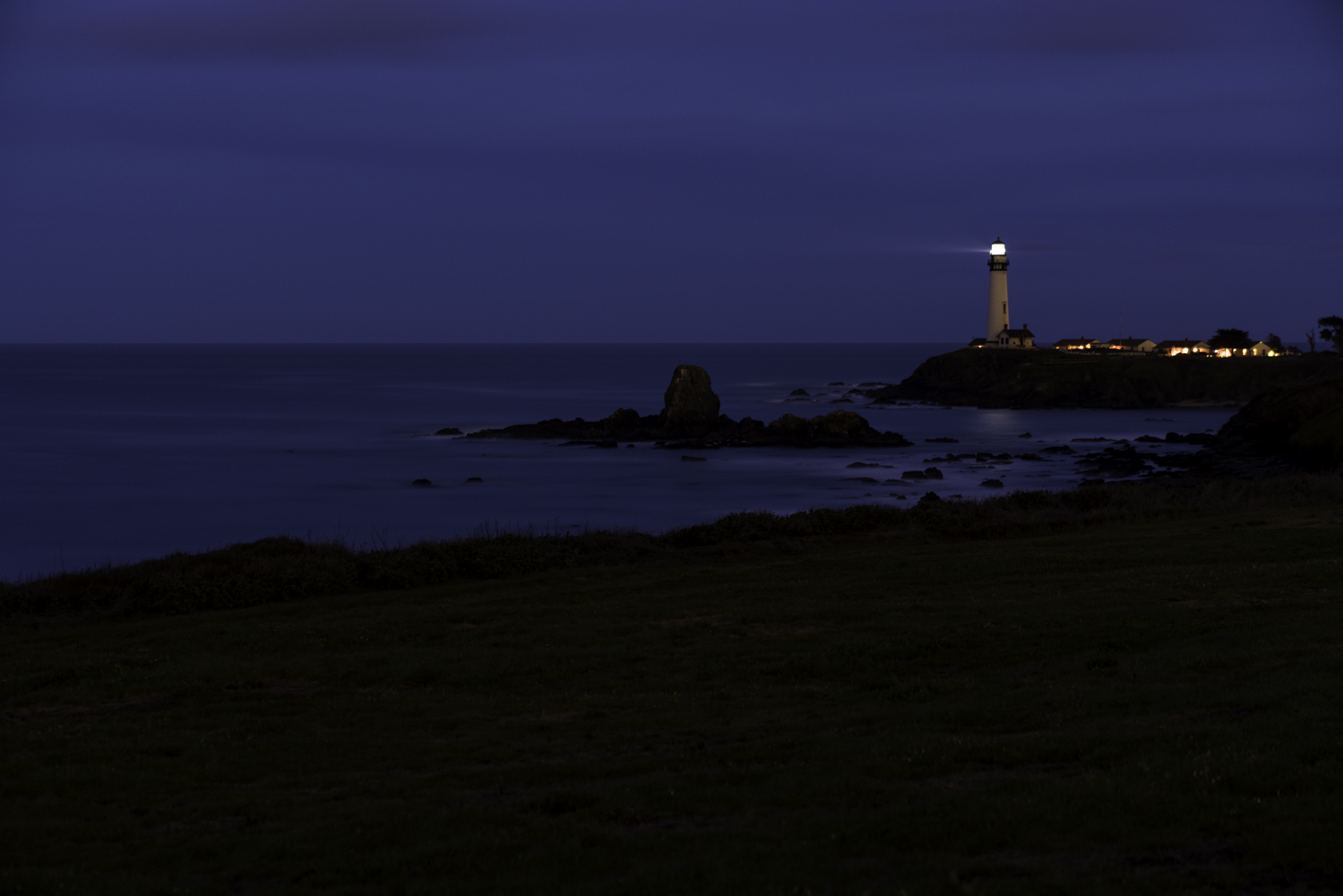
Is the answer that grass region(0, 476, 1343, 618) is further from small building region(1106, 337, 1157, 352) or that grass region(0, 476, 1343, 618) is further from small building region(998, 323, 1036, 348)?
small building region(1106, 337, 1157, 352)

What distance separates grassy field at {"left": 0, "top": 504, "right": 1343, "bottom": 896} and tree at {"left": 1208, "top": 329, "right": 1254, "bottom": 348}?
14831cm

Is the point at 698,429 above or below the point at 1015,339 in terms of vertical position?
below

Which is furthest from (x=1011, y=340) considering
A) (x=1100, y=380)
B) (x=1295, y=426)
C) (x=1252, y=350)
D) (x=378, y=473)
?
(x=378, y=473)

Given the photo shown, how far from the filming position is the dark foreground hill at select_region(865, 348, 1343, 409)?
121 m

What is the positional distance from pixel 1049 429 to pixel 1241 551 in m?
73.4

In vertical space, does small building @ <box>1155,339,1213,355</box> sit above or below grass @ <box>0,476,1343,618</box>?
above

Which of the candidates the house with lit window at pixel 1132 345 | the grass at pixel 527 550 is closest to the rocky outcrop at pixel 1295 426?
the grass at pixel 527 550

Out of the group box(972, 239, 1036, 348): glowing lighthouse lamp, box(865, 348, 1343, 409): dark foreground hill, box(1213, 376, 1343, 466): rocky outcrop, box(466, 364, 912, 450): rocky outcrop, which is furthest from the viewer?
box(972, 239, 1036, 348): glowing lighthouse lamp

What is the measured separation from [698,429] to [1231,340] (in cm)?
10644

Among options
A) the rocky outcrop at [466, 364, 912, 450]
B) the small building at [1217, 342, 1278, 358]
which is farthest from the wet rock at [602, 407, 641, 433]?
the small building at [1217, 342, 1278, 358]

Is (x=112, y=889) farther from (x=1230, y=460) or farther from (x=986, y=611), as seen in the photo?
(x=1230, y=460)

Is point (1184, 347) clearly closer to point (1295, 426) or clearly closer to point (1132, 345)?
point (1132, 345)

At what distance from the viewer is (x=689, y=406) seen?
86.6 metres

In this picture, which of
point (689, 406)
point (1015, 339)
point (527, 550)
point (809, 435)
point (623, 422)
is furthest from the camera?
point (1015, 339)
